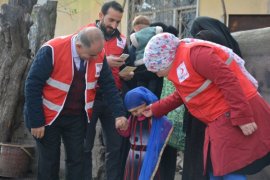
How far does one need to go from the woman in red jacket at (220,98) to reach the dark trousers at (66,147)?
47.9 inches

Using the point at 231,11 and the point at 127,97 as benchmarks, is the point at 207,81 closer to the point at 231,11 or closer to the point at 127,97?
the point at 127,97

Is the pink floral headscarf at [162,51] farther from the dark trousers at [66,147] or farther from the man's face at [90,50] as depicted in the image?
the dark trousers at [66,147]

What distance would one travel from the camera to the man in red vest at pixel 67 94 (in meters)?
4.13

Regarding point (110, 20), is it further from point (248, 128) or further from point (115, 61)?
point (248, 128)

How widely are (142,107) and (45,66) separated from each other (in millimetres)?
856

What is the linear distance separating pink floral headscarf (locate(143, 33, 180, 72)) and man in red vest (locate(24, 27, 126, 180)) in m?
0.69

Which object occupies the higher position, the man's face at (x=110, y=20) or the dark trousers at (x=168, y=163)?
the man's face at (x=110, y=20)

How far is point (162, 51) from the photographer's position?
3496 mm

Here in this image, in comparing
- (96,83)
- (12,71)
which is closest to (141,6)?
(12,71)

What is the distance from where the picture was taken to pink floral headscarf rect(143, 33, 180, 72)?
11.5ft

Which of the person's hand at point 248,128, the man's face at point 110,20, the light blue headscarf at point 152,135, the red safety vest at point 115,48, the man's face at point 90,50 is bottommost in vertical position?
the light blue headscarf at point 152,135

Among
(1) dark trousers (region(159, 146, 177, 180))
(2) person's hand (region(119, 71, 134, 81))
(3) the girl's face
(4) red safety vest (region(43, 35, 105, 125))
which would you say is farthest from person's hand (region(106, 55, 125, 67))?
(1) dark trousers (region(159, 146, 177, 180))

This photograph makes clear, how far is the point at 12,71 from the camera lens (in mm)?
6289

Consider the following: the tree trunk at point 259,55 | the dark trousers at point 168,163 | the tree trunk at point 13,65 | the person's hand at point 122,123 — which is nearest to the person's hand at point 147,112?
the person's hand at point 122,123
